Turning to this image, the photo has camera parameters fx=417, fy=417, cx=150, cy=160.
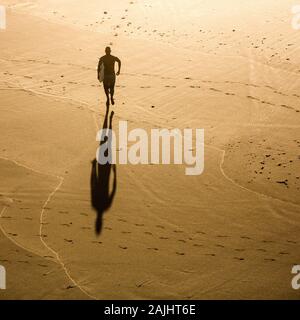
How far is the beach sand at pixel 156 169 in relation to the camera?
225 inches

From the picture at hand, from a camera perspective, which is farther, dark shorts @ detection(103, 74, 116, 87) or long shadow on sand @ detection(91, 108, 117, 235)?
dark shorts @ detection(103, 74, 116, 87)

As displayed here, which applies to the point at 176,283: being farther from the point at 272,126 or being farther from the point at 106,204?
the point at 272,126

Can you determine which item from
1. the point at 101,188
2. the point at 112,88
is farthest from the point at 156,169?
the point at 112,88

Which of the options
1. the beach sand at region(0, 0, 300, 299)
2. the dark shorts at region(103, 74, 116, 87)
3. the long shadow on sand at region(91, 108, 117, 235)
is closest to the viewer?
the beach sand at region(0, 0, 300, 299)

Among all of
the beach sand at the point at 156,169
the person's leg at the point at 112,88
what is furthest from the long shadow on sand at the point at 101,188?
the person's leg at the point at 112,88

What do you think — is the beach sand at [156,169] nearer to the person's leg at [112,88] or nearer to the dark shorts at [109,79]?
the person's leg at [112,88]

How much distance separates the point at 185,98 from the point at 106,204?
15.2 ft

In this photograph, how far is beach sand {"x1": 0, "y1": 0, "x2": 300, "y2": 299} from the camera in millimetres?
5711

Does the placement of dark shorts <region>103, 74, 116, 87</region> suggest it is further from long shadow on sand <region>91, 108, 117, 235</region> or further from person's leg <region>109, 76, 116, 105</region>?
long shadow on sand <region>91, 108, 117, 235</region>

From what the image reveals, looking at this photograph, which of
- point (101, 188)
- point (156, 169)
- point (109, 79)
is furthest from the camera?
point (109, 79)

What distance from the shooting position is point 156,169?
7.88 metres

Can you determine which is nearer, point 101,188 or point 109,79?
point 101,188

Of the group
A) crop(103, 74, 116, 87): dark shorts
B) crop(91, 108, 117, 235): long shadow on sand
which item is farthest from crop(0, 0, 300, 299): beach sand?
crop(103, 74, 116, 87): dark shorts

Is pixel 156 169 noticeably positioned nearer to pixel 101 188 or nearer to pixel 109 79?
pixel 101 188
